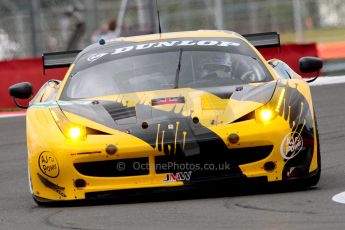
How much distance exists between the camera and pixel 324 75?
19.5 m

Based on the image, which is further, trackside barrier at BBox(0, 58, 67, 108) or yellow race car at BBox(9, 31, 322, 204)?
trackside barrier at BBox(0, 58, 67, 108)

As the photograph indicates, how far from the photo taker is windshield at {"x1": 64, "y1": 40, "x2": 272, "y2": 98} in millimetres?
8203

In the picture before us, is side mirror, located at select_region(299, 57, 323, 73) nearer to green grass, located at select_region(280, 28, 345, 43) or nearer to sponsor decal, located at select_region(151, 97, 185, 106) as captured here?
sponsor decal, located at select_region(151, 97, 185, 106)

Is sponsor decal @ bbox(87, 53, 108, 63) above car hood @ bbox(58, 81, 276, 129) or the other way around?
above

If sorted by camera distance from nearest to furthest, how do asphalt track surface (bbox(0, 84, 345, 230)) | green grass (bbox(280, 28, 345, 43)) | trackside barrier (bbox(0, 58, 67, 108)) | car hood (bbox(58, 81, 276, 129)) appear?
asphalt track surface (bbox(0, 84, 345, 230)) → car hood (bbox(58, 81, 276, 129)) → trackside barrier (bbox(0, 58, 67, 108)) → green grass (bbox(280, 28, 345, 43))

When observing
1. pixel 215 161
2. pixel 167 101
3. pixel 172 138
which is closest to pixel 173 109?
pixel 167 101

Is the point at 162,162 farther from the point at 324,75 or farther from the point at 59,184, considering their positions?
the point at 324,75

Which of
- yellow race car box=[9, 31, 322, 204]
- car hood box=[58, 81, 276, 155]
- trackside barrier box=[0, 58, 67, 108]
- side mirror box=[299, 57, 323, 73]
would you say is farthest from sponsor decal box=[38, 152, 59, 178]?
trackside barrier box=[0, 58, 67, 108]

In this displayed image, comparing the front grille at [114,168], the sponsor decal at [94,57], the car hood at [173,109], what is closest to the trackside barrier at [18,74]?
the sponsor decal at [94,57]

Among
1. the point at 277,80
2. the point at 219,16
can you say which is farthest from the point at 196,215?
the point at 219,16

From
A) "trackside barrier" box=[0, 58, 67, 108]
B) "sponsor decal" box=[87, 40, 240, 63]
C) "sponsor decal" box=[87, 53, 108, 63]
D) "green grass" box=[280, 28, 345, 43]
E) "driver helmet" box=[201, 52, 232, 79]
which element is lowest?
"green grass" box=[280, 28, 345, 43]

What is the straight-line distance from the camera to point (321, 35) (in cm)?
2658

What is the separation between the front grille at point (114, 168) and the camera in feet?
23.6

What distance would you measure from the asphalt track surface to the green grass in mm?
17125
